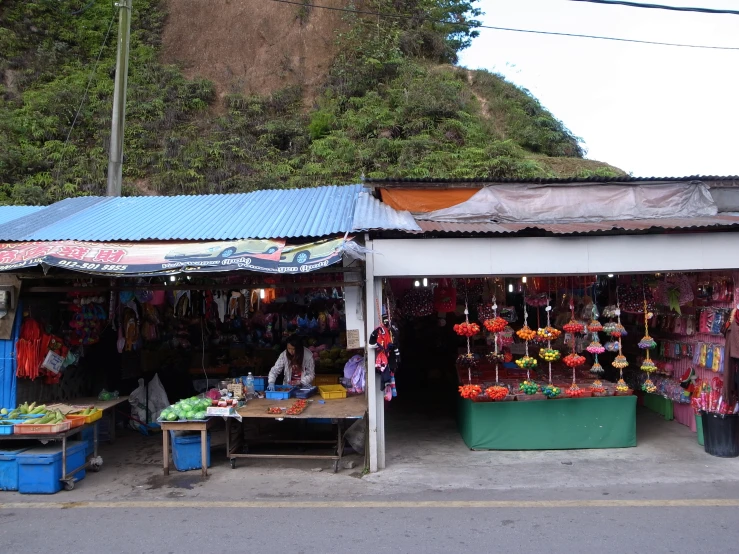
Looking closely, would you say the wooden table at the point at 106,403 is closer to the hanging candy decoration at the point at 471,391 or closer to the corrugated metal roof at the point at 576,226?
the hanging candy decoration at the point at 471,391

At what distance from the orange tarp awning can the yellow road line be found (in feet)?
14.0

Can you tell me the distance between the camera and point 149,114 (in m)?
22.0

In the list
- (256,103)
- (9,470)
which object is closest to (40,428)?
(9,470)

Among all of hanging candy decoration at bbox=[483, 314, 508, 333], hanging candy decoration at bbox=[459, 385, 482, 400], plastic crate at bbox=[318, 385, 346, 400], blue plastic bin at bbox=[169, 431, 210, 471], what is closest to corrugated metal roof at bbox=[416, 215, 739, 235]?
hanging candy decoration at bbox=[483, 314, 508, 333]

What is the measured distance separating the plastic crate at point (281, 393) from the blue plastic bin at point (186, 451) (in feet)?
4.17

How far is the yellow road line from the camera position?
5938 mm

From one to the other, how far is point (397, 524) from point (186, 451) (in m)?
3.46

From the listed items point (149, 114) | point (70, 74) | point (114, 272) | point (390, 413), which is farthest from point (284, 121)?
point (114, 272)

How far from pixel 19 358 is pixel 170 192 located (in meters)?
12.4

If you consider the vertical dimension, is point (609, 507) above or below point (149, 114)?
below

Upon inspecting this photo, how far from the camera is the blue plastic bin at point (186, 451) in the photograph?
7475 mm

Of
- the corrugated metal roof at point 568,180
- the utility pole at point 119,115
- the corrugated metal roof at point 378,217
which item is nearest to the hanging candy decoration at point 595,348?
the corrugated metal roof at point 568,180

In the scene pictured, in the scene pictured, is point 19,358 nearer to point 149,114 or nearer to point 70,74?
point 149,114

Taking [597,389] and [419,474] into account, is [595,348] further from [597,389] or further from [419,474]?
[419,474]
